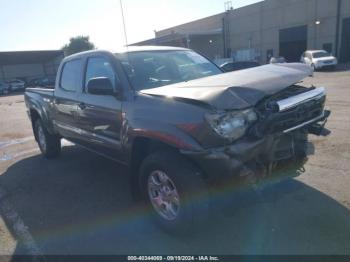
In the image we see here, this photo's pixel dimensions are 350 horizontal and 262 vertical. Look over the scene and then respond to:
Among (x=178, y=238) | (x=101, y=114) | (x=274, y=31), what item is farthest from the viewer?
(x=274, y=31)

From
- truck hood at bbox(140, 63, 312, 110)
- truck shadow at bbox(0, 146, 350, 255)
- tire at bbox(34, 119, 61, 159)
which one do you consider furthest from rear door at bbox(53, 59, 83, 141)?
truck hood at bbox(140, 63, 312, 110)

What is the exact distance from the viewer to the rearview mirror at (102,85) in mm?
3764

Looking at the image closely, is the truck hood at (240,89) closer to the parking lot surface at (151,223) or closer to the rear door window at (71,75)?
the parking lot surface at (151,223)

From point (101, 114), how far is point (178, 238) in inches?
72.3

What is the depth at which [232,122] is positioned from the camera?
9.41 ft

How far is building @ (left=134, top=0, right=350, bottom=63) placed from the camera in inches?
1316

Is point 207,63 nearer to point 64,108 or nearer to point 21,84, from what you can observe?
point 64,108

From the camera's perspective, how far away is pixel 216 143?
2820mm

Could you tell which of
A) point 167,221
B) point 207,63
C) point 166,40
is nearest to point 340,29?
point 166,40

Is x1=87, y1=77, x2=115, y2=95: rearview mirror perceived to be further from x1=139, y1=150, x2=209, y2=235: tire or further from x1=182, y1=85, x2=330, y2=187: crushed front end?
x1=182, y1=85, x2=330, y2=187: crushed front end

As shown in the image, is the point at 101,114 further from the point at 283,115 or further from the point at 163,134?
the point at 283,115

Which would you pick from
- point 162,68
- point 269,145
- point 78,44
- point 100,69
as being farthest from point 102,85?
point 78,44

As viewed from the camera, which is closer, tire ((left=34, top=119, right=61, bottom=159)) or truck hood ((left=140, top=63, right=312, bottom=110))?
truck hood ((left=140, top=63, right=312, bottom=110))

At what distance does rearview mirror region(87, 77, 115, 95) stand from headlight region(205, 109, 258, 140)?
148cm
